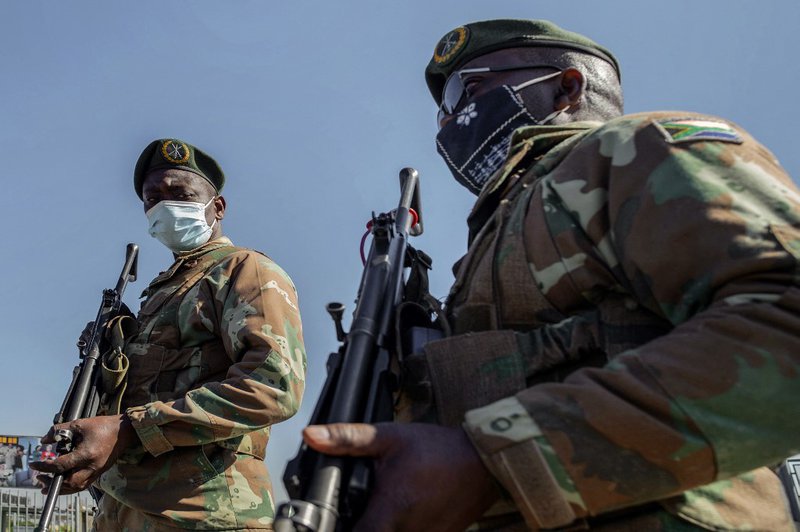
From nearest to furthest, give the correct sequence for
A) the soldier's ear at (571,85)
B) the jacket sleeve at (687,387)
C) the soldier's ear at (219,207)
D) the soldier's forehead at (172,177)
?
the jacket sleeve at (687,387), the soldier's ear at (571,85), the soldier's forehead at (172,177), the soldier's ear at (219,207)

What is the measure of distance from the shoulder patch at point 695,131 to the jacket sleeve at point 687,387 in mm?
107

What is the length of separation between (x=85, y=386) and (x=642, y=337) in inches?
137

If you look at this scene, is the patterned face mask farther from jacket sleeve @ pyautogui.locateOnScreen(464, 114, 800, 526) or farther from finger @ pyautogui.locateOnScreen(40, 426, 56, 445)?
finger @ pyautogui.locateOnScreen(40, 426, 56, 445)

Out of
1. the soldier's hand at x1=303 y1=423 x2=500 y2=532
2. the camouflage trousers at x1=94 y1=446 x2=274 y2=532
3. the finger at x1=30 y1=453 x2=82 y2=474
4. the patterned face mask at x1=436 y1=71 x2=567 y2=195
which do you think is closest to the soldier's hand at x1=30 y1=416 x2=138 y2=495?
the finger at x1=30 y1=453 x2=82 y2=474

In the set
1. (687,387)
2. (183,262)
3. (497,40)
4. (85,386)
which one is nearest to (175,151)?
(183,262)

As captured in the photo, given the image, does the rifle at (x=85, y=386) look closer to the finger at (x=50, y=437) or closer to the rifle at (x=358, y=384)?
the finger at (x=50, y=437)

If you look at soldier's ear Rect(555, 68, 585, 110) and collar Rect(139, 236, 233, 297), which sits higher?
soldier's ear Rect(555, 68, 585, 110)

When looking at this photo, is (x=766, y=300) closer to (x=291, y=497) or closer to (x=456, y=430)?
(x=456, y=430)

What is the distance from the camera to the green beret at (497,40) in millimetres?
3014

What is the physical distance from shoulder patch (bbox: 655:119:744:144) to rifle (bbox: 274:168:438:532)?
31.4 inches

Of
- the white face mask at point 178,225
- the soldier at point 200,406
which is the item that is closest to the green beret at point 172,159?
the white face mask at point 178,225

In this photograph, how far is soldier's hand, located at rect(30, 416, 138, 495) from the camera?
3.45 metres

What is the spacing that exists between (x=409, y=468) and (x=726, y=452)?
0.56 meters

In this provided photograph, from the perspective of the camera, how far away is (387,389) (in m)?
1.78
